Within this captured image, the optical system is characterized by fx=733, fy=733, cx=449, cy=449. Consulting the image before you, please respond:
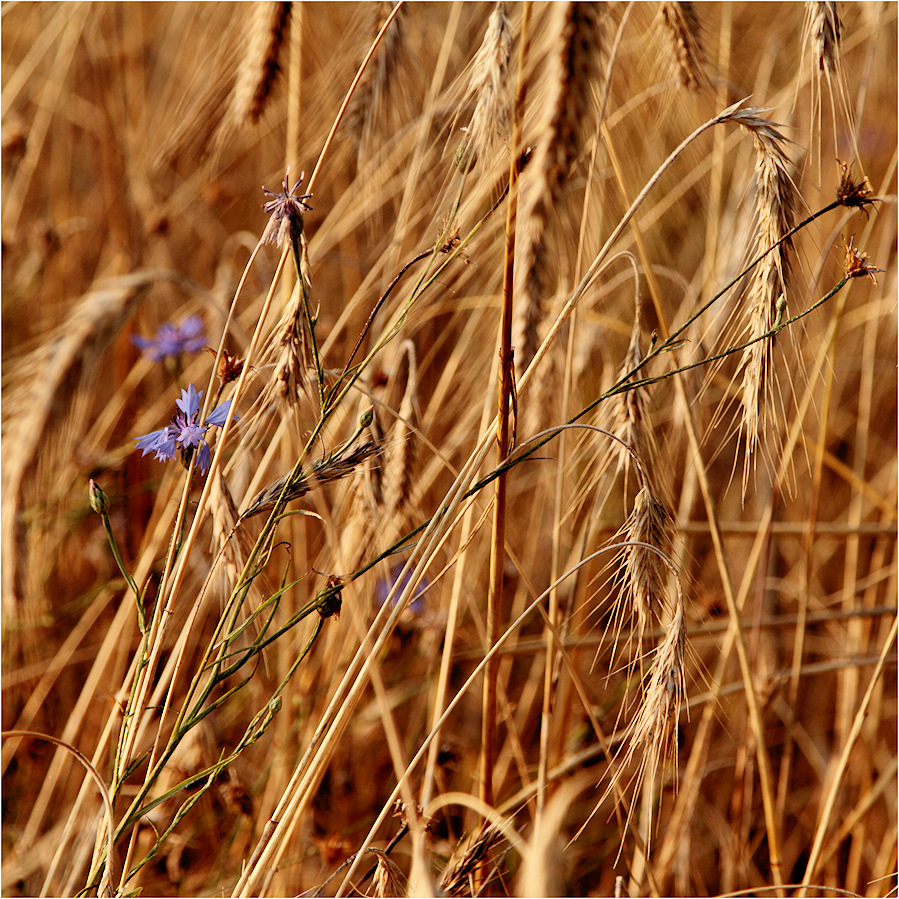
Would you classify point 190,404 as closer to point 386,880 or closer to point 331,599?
point 331,599

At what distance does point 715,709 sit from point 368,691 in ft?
2.54

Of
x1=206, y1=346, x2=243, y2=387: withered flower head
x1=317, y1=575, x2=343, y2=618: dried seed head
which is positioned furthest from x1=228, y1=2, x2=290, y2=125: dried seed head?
x1=317, y1=575, x2=343, y2=618: dried seed head

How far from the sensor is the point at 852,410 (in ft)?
7.49

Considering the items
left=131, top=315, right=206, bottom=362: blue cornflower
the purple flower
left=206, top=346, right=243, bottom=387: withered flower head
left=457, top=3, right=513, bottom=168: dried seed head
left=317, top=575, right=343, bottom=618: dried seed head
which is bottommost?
left=317, top=575, right=343, bottom=618: dried seed head

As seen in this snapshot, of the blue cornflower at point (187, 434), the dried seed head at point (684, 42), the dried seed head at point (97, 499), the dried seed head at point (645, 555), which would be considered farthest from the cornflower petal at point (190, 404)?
the dried seed head at point (684, 42)

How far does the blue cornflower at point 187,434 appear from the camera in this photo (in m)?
0.78

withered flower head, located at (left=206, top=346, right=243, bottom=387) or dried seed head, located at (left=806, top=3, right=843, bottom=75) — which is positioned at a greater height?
dried seed head, located at (left=806, top=3, right=843, bottom=75)

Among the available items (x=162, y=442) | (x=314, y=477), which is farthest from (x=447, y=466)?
(x=162, y=442)

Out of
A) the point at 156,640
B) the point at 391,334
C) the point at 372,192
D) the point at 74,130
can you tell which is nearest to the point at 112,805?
the point at 156,640

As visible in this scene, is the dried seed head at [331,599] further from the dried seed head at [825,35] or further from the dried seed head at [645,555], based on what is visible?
the dried seed head at [825,35]

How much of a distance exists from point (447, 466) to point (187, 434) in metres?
0.30

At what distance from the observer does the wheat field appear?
829 mm

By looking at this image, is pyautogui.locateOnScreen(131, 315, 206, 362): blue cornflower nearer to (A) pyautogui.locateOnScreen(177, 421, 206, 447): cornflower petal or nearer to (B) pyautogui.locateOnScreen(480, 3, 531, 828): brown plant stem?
(A) pyautogui.locateOnScreen(177, 421, 206, 447): cornflower petal

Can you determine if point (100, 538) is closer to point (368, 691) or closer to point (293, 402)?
point (368, 691)
